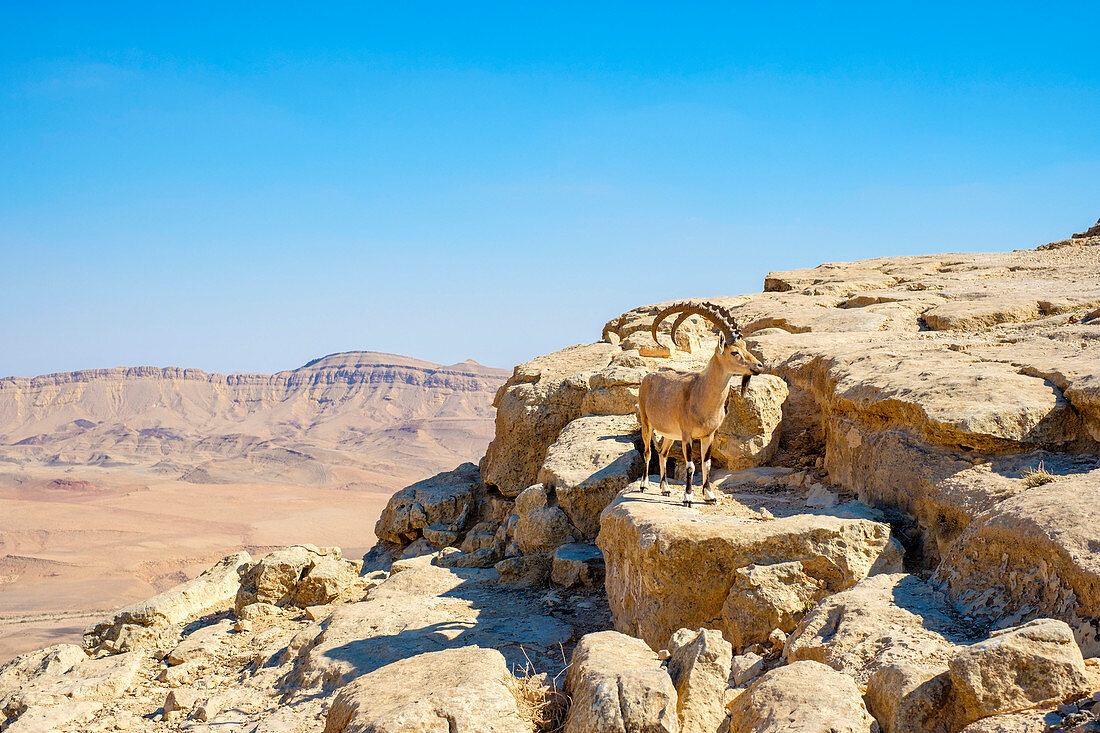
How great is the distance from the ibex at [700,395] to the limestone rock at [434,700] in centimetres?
387

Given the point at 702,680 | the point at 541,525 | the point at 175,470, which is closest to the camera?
the point at 702,680

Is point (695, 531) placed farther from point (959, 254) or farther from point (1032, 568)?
point (959, 254)

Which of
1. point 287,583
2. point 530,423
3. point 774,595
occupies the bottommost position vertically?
point 287,583

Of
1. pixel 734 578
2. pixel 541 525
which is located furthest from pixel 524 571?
pixel 734 578

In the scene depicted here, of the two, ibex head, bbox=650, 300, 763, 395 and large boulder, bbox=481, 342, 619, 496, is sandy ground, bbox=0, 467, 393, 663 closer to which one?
large boulder, bbox=481, 342, 619, 496

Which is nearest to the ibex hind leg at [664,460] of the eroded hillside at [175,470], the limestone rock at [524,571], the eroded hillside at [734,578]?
the eroded hillside at [734,578]

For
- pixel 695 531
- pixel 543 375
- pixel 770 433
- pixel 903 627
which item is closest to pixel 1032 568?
pixel 903 627

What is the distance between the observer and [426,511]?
15383mm

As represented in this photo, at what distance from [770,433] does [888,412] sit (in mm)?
2419

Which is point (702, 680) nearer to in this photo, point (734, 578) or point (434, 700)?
point (434, 700)

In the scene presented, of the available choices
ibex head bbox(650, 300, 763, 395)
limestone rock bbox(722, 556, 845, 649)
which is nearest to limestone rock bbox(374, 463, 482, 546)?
ibex head bbox(650, 300, 763, 395)

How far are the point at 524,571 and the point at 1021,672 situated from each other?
24.9 ft

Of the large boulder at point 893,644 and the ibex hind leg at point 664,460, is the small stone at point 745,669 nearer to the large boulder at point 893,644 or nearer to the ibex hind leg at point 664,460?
the large boulder at point 893,644

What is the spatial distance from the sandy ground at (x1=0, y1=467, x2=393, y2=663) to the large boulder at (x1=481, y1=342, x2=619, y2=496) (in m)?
38.1
